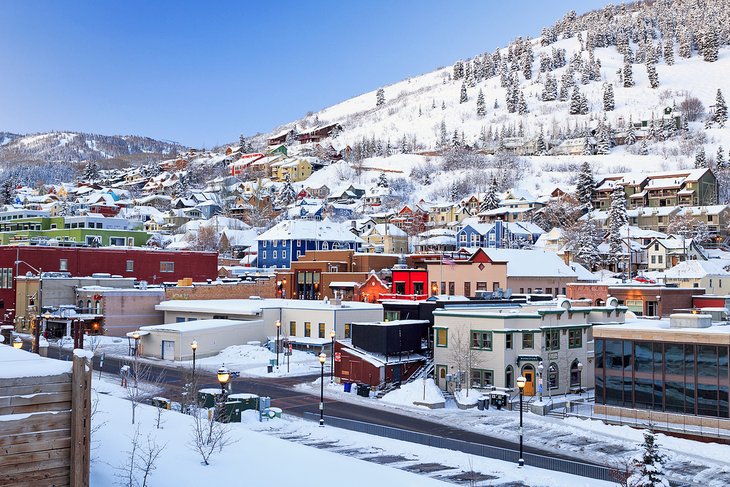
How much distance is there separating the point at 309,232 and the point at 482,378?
63.2m

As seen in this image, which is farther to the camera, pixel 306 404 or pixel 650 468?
pixel 306 404

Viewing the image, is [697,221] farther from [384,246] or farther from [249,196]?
[249,196]

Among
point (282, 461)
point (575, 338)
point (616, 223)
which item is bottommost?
point (575, 338)

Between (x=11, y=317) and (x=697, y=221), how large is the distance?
10424cm

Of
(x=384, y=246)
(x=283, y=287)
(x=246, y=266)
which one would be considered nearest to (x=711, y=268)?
(x=283, y=287)

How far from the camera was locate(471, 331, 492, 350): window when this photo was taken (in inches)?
1827

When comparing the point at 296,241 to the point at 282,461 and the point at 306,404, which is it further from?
the point at 282,461

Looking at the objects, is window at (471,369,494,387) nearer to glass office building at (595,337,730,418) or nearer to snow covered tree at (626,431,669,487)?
glass office building at (595,337,730,418)

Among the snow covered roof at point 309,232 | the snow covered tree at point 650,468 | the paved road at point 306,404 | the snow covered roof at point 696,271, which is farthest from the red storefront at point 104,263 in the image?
the snow covered tree at point 650,468

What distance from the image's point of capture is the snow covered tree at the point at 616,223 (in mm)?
111450

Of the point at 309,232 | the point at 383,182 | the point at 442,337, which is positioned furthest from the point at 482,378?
the point at 383,182

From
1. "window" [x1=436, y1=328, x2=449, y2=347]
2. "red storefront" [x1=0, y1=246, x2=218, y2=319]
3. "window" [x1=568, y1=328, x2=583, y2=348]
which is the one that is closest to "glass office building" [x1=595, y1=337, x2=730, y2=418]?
"window" [x1=568, y1=328, x2=583, y2=348]

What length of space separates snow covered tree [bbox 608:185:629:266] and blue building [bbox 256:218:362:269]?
39121 mm

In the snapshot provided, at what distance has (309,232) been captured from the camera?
10656 centimetres
